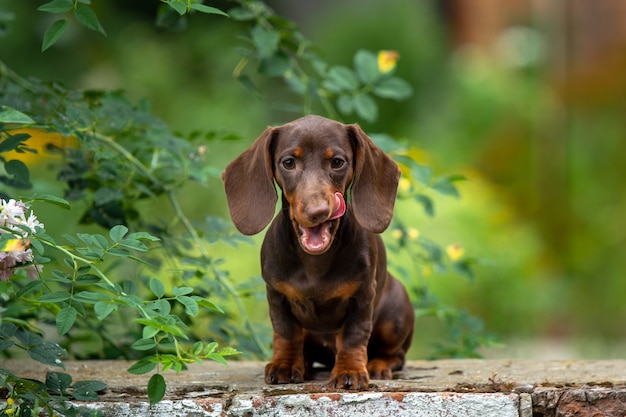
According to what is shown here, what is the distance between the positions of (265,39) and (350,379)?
163 centimetres

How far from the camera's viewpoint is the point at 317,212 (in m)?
2.94

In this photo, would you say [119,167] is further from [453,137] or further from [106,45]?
[106,45]

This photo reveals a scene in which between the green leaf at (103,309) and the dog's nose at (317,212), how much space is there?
1.94 feet

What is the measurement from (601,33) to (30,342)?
8.16 m

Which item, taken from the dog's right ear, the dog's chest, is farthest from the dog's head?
the dog's chest

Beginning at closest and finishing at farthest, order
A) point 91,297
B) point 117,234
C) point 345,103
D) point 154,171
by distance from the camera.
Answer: point 91,297 < point 117,234 < point 154,171 < point 345,103

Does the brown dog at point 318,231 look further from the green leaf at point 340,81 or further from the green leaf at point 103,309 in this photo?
the green leaf at point 340,81

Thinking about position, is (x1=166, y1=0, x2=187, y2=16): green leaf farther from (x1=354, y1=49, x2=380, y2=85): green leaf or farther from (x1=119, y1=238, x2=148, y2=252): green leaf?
(x1=354, y1=49, x2=380, y2=85): green leaf

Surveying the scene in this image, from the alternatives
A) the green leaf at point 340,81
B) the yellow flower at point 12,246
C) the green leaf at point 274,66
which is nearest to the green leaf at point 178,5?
the yellow flower at point 12,246

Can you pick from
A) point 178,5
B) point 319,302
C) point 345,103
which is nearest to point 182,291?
point 319,302

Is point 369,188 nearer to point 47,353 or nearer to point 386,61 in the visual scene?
point 47,353

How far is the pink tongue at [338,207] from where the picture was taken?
120 inches

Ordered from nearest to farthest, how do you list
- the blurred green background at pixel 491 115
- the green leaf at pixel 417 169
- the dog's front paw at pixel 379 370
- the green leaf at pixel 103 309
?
1. the green leaf at pixel 103 309
2. the dog's front paw at pixel 379 370
3. the green leaf at pixel 417 169
4. the blurred green background at pixel 491 115

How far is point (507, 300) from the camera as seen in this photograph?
7344 millimetres
